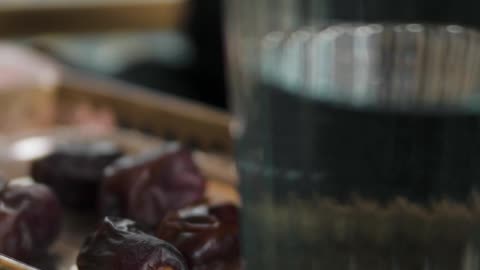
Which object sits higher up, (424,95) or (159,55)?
(424,95)

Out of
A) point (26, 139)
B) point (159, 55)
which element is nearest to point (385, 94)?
point (26, 139)

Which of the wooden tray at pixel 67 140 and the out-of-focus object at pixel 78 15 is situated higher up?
the wooden tray at pixel 67 140

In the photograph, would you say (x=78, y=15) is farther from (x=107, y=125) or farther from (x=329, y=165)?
(x=329, y=165)

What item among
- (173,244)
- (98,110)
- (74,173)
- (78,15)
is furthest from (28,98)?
(78,15)

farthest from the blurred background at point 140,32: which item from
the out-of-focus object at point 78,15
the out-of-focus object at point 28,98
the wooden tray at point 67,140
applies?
the wooden tray at point 67,140

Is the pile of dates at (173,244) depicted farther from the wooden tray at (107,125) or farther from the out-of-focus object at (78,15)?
the out-of-focus object at (78,15)

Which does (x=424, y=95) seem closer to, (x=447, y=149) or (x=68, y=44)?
(x=447, y=149)

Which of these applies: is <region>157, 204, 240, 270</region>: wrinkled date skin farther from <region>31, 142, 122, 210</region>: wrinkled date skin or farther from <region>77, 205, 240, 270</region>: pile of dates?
<region>31, 142, 122, 210</region>: wrinkled date skin
